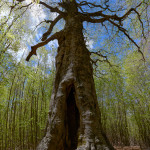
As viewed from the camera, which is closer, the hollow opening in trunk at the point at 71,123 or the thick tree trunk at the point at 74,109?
the thick tree trunk at the point at 74,109

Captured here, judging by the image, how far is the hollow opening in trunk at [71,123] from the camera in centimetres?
188

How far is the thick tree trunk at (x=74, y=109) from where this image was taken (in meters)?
1.60

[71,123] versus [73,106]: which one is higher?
[73,106]

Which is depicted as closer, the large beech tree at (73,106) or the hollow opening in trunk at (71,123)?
the large beech tree at (73,106)

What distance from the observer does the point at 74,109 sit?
2.20 meters

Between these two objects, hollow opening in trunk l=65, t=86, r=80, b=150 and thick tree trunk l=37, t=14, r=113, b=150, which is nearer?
thick tree trunk l=37, t=14, r=113, b=150

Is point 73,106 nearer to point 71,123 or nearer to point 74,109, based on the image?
point 74,109

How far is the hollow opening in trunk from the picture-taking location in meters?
1.88

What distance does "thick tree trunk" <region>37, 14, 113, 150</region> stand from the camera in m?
1.60

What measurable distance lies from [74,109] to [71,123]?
9.8 inches

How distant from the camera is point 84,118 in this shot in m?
1.71

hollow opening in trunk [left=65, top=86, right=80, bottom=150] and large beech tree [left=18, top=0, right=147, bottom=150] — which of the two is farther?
hollow opening in trunk [left=65, top=86, right=80, bottom=150]

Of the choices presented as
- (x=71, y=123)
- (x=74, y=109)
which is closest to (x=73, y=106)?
(x=74, y=109)

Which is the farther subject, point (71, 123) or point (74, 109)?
point (74, 109)
